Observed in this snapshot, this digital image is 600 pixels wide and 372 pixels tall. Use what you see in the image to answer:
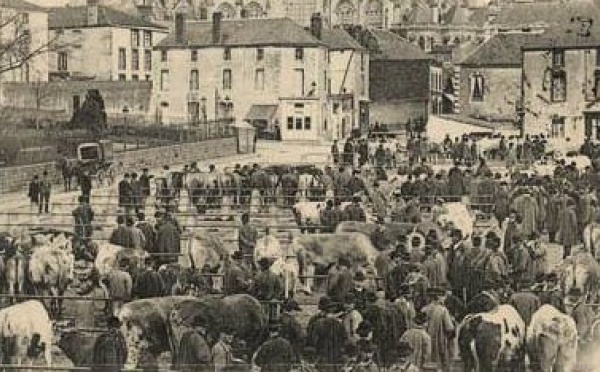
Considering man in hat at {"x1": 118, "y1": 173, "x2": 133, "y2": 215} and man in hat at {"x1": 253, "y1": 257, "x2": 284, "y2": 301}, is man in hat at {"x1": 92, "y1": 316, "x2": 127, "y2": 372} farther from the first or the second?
man in hat at {"x1": 118, "y1": 173, "x2": 133, "y2": 215}

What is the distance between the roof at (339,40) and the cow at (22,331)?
5148 cm

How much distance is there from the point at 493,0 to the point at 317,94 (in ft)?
216

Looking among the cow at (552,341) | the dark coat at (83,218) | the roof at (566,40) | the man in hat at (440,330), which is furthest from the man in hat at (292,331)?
the roof at (566,40)

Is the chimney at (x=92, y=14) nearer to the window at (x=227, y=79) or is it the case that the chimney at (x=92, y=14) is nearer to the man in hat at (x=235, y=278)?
the window at (x=227, y=79)

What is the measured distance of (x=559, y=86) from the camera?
54.5 m

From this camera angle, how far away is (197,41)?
62.6 m

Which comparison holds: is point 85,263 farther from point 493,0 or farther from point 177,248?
point 493,0

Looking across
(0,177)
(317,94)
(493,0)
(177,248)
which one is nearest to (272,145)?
(317,94)

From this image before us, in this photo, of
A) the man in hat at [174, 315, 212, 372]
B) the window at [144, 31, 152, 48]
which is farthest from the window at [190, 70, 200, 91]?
the man in hat at [174, 315, 212, 372]

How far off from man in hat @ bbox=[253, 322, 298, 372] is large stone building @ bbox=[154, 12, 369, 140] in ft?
150

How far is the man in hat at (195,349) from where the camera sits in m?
13.6

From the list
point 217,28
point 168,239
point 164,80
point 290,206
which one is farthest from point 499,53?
point 168,239

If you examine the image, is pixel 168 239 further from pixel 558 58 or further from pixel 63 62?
pixel 63 62

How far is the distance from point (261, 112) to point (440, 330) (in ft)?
148
